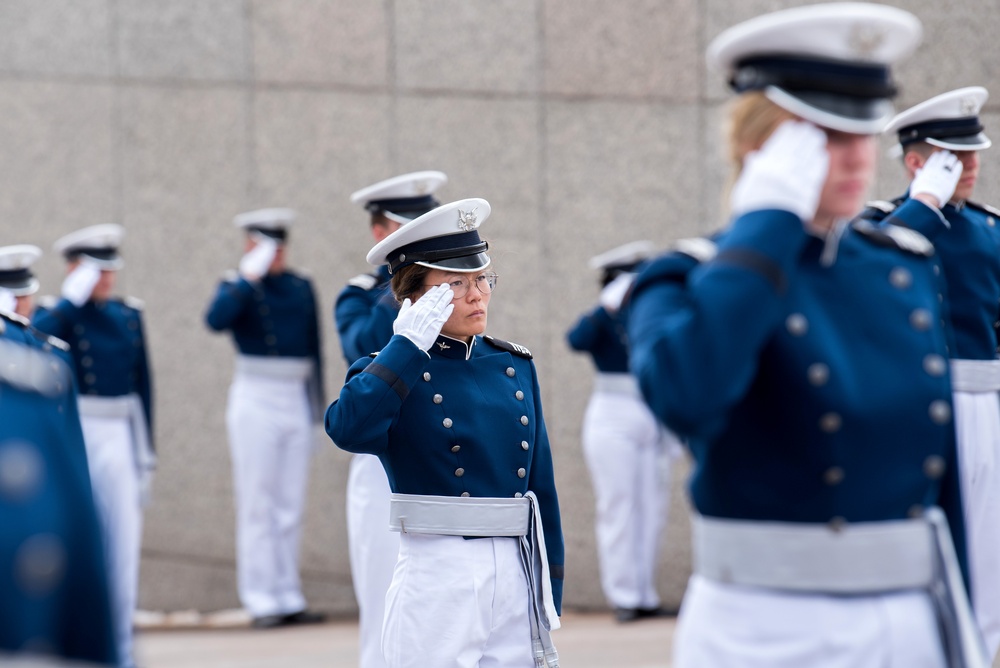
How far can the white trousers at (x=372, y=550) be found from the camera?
18.3ft

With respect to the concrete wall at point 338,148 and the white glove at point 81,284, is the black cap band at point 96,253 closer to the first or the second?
the white glove at point 81,284

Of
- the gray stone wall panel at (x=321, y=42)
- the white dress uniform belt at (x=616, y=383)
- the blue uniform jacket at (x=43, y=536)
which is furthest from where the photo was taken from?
the gray stone wall panel at (x=321, y=42)

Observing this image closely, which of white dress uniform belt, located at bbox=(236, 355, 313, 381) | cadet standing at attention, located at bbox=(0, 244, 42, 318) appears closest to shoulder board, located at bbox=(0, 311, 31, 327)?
cadet standing at attention, located at bbox=(0, 244, 42, 318)

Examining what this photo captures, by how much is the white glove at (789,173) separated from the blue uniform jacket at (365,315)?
303 cm

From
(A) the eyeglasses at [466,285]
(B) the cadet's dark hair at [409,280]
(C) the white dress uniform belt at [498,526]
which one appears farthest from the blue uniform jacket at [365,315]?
(C) the white dress uniform belt at [498,526]

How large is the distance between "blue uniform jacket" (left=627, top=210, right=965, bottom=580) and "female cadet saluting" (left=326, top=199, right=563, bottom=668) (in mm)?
1521

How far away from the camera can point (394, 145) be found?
9.30 metres

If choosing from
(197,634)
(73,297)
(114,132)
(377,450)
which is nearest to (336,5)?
(114,132)

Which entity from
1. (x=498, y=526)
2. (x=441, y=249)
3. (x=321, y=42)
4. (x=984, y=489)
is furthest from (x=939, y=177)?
(x=321, y=42)

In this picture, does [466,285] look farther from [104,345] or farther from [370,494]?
[104,345]

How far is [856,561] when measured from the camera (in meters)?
2.38

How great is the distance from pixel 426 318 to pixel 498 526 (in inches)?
24.2

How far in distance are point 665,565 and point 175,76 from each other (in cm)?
478

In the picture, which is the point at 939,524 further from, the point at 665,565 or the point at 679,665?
the point at 665,565
